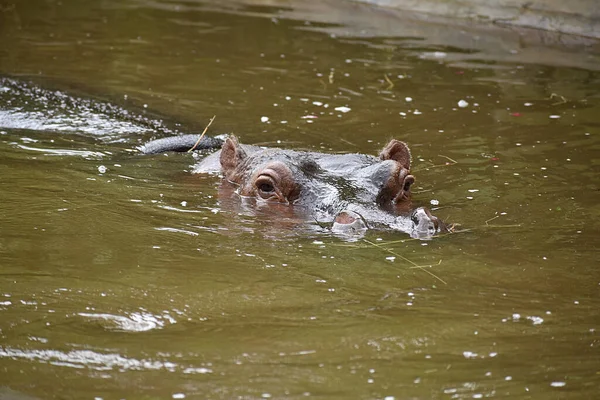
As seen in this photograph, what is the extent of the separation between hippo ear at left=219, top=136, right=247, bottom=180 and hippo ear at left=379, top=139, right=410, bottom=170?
108 cm

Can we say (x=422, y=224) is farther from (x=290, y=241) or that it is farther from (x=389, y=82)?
(x=389, y=82)

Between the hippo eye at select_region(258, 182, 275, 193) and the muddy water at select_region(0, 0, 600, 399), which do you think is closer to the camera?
the muddy water at select_region(0, 0, 600, 399)

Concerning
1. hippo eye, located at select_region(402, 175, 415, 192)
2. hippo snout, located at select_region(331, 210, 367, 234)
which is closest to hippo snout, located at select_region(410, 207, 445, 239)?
hippo snout, located at select_region(331, 210, 367, 234)

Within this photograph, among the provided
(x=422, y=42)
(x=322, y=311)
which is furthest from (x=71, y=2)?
(x=322, y=311)

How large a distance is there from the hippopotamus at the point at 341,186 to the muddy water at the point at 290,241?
139 millimetres

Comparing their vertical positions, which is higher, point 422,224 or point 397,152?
point 397,152

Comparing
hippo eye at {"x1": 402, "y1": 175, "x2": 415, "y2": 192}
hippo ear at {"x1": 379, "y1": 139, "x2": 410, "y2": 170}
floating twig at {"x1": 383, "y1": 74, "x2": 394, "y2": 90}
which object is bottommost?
hippo eye at {"x1": 402, "y1": 175, "x2": 415, "y2": 192}

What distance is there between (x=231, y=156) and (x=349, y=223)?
1977 millimetres

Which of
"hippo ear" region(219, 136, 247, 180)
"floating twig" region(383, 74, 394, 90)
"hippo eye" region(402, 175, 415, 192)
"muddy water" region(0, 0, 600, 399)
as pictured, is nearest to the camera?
"muddy water" region(0, 0, 600, 399)

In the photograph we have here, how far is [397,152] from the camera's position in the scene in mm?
7488

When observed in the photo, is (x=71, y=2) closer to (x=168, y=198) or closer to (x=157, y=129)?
(x=157, y=129)

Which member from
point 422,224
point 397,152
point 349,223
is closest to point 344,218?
point 349,223

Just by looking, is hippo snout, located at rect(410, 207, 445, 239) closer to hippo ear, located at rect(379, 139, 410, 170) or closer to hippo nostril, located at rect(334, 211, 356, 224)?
hippo nostril, located at rect(334, 211, 356, 224)

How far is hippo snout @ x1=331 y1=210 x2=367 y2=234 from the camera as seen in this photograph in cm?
608
